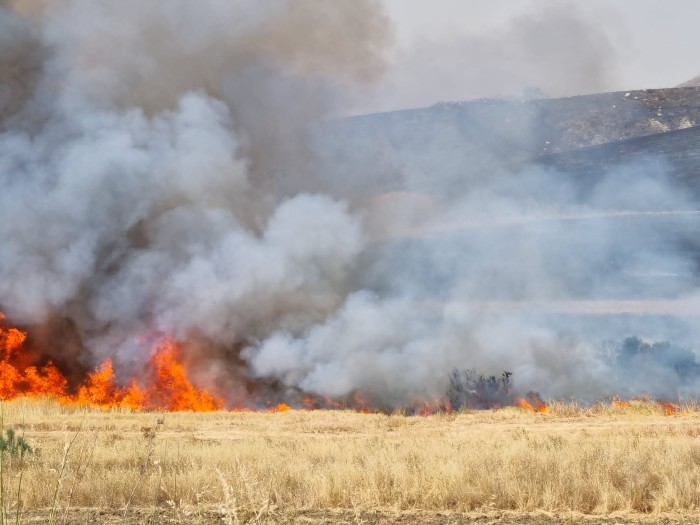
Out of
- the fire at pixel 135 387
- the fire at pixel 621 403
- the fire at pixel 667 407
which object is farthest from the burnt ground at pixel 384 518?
the fire at pixel 135 387

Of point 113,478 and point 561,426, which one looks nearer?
point 113,478

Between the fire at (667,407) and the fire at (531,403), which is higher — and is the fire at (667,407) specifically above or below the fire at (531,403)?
below

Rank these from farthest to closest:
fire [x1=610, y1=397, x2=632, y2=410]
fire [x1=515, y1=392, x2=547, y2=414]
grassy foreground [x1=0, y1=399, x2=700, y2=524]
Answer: fire [x1=515, y1=392, x2=547, y2=414]
fire [x1=610, y1=397, x2=632, y2=410]
grassy foreground [x1=0, y1=399, x2=700, y2=524]

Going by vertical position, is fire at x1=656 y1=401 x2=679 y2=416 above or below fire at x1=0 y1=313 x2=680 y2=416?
below

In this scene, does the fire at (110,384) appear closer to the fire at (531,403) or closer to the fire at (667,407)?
the fire at (531,403)

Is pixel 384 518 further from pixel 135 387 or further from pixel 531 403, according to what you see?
pixel 135 387

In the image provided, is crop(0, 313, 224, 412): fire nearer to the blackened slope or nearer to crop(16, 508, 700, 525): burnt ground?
crop(16, 508, 700, 525): burnt ground

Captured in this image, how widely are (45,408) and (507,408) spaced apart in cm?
1637

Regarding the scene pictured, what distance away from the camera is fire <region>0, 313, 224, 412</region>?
1052 inches

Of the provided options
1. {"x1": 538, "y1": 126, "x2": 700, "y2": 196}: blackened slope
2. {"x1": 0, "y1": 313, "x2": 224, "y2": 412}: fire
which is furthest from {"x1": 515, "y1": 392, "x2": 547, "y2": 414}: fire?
{"x1": 0, "y1": 313, "x2": 224, "y2": 412}: fire

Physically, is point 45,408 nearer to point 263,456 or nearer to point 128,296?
point 128,296

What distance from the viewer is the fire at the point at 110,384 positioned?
87.7 ft

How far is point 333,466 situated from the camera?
10742mm

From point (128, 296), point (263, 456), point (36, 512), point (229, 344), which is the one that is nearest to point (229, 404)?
point (229, 344)
